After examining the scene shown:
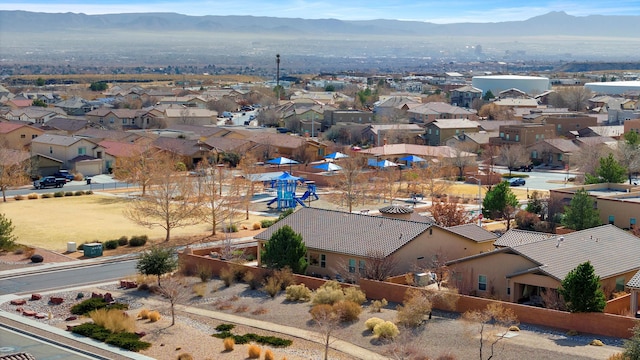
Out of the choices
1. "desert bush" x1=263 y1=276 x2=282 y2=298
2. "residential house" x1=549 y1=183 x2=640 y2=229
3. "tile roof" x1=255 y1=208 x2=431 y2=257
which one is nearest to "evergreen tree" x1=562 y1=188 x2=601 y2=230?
"residential house" x1=549 y1=183 x2=640 y2=229

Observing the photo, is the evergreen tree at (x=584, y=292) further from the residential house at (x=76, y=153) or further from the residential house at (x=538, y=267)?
the residential house at (x=76, y=153)

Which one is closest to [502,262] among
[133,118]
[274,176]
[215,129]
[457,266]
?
[457,266]

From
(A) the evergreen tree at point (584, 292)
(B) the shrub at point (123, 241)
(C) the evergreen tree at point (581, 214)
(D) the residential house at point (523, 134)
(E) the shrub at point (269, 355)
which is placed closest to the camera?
(E) the shrub at point (269, 355)

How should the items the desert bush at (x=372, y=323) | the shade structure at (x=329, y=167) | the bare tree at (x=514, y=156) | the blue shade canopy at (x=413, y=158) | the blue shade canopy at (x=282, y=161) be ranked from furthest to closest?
the blue shade canopy at (x=413, y=158)
the bare tree at (x=514, y=156)
the blue shade canopy at (x=282, y=161)
the shade structure at (x=329, y=167)
the desert bush at (x=372, y=323)

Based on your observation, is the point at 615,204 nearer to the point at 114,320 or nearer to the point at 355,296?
the point at 355,296

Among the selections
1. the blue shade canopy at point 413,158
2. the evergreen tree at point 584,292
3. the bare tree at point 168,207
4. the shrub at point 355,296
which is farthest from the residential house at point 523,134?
the evergreen tree at point 584,292

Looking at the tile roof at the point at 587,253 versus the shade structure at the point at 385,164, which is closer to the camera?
the tile roof at the point at 587,253
